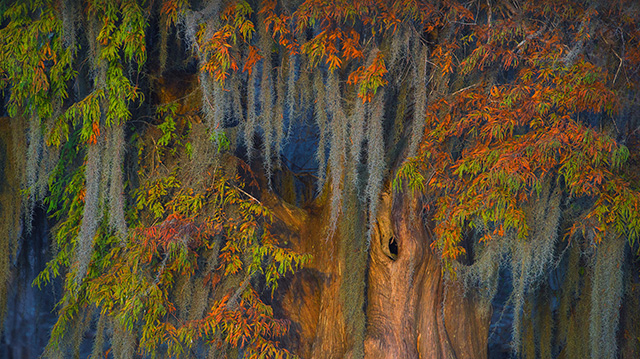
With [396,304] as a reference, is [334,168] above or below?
above

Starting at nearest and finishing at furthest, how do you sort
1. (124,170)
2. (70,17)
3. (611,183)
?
1. (611,183)
2. (70,17)
3. (124,170)

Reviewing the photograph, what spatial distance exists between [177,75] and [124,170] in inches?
35.9

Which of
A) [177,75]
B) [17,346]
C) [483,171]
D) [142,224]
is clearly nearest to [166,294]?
[142,224]

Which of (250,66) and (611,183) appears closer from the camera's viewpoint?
(611,183)

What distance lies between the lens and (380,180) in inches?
173

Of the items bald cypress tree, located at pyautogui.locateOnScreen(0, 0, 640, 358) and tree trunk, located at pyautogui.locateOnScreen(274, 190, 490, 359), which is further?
tree trunk, located at pyautogui.locateOnScreen(274, 190, 490, 359)

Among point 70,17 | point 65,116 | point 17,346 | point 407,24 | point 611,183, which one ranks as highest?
point 70,17

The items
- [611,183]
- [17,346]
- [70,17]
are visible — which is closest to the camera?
[611,183]

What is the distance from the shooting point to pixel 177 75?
524 cm

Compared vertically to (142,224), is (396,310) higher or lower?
lower

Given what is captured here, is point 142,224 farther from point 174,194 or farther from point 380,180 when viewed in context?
point 380,180

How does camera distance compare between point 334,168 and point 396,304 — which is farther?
point 396,304

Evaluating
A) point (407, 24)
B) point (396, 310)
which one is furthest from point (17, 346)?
point (407, 24)

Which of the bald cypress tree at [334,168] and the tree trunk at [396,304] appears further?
the tree trunk at [396,304]
